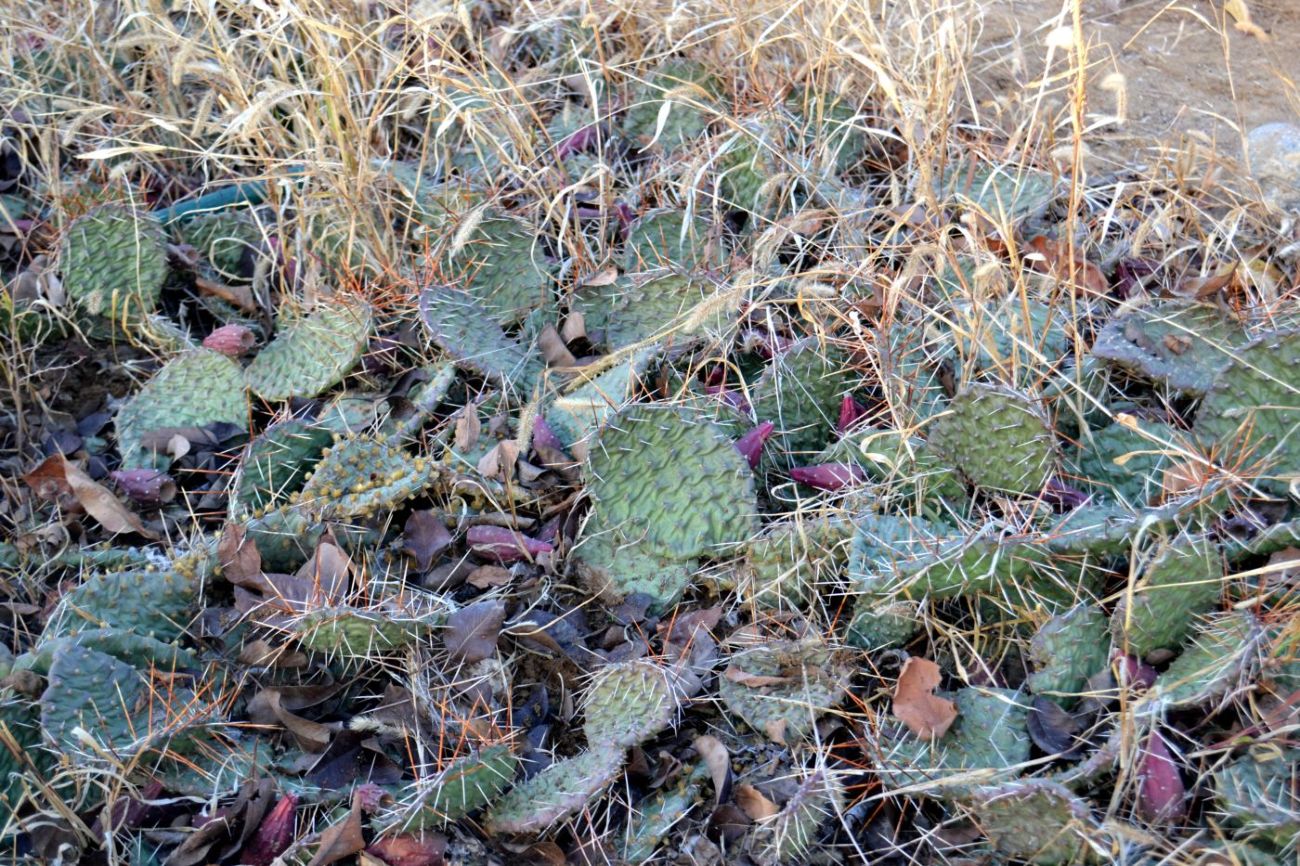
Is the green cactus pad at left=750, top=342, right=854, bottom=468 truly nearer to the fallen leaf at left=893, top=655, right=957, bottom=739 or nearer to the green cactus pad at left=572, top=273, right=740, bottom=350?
the green cactus pad at left=572, top=273, right=740, bottom=350

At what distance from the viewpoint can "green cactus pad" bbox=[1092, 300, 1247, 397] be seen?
1864mm

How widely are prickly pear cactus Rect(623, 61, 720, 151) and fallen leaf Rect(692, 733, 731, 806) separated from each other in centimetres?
129

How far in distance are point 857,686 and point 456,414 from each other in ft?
2.75

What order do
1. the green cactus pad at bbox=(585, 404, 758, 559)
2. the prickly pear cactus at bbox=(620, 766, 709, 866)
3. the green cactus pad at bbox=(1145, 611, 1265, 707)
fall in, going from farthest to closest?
the green cactus pad at bbox=(585, 404, 758, 559) < the prickly pear cactus at bbox=(620, 766, 709, 866) < the green cactus pad at bbox=(1145, 611, 1265, 707)

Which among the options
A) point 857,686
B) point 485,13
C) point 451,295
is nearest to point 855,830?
point 857,686

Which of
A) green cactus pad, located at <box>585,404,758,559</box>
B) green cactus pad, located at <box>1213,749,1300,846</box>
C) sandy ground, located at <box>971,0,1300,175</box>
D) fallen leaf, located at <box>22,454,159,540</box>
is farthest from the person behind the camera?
sandy ground, located at <box>971,0,1300,175</box>

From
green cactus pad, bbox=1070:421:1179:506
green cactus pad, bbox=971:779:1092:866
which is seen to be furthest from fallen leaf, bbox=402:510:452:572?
green cactus pad, bbox=1070:421:1179:506

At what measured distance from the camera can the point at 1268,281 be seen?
2.01 m

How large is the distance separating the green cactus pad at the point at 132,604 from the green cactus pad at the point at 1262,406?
162 centimetres

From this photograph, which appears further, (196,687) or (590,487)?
(590,487)

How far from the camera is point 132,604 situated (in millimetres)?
1852

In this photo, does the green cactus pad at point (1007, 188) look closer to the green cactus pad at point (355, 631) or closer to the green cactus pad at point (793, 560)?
the green cactus pad at point (793, 560)

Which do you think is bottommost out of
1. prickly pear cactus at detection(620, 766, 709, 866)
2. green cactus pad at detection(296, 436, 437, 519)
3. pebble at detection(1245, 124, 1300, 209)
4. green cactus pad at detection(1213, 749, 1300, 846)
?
prickly pear cactus at detection(620, 766, 709, 866)

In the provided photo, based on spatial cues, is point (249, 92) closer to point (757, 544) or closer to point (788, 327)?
point (788, 327)
